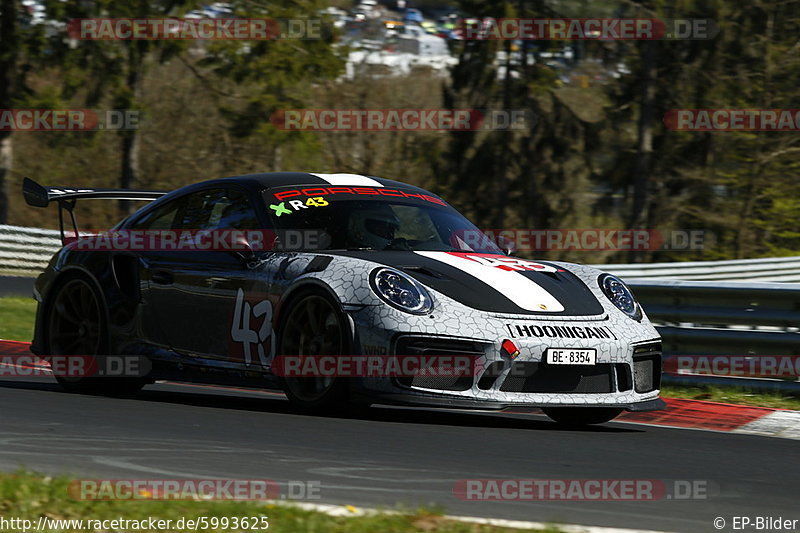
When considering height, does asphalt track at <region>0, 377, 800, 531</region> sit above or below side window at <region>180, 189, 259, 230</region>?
below

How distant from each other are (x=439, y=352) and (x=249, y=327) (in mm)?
1246

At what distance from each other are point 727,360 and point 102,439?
15.5 ft

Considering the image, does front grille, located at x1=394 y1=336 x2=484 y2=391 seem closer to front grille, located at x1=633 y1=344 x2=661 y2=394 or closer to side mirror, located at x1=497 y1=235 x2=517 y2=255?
front grille, located at x1=633 y1=344 x2=661 y2=394

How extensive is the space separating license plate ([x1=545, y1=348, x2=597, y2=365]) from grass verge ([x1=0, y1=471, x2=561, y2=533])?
2.25 meters

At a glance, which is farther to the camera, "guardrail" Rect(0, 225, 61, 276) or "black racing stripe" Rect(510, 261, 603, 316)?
"guardrail" Rect(0, 225, 61, 276)

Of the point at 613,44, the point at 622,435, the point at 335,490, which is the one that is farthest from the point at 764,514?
the point at 613,44

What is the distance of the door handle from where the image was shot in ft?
24.8

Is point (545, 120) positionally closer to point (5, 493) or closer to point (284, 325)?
point (284, 325)

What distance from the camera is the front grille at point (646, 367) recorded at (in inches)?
272

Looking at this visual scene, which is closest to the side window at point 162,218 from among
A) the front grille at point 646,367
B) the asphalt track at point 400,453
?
the asphalt track at point 400,453

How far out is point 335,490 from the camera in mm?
4891

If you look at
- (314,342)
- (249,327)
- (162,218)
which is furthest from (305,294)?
(162,218)

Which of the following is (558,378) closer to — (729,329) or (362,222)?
(362,222)

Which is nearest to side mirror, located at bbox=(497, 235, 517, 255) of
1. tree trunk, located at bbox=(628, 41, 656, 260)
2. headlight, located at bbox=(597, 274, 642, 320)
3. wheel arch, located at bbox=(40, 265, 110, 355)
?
headlight, located at bbox=(597, 274, 642, 320)
